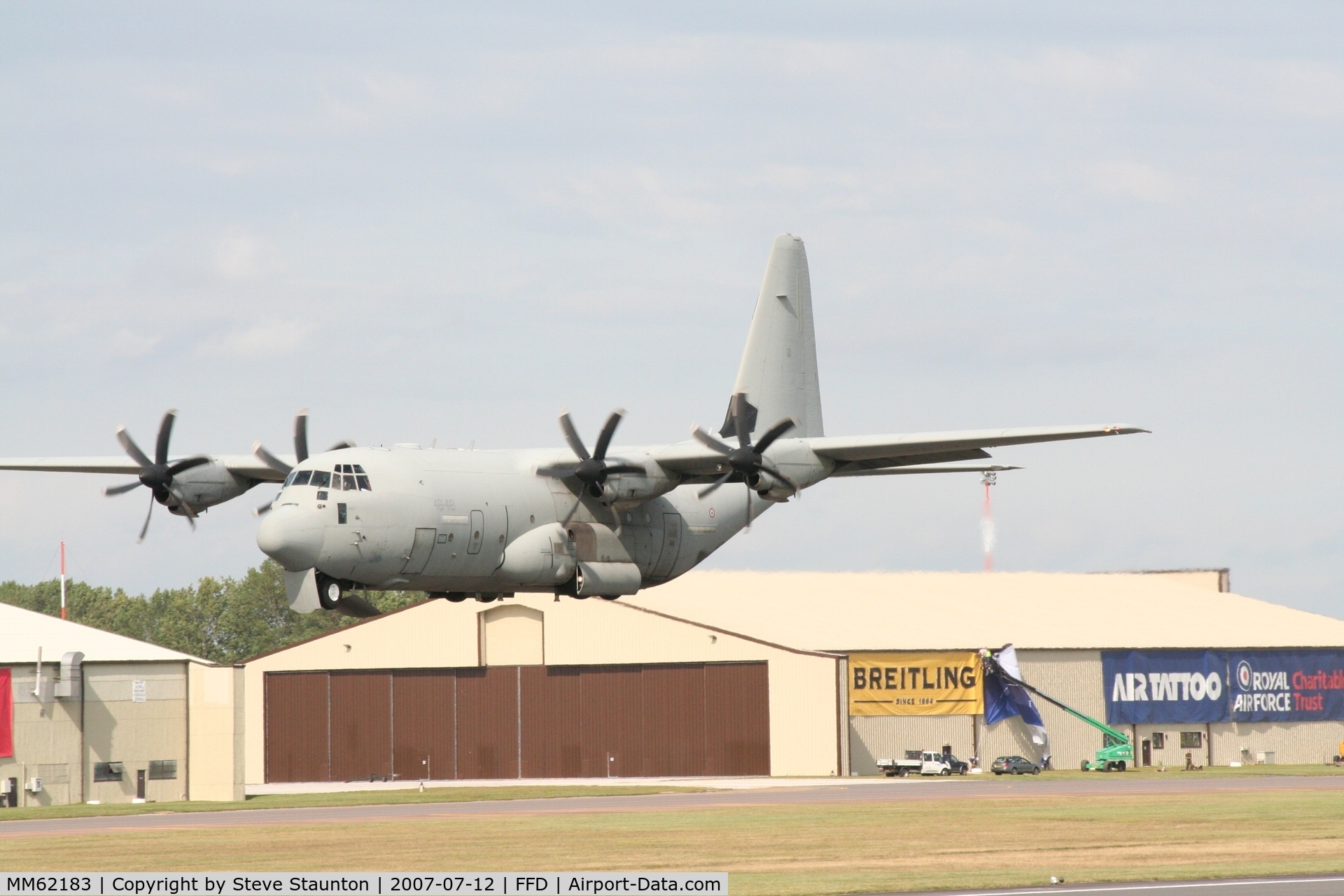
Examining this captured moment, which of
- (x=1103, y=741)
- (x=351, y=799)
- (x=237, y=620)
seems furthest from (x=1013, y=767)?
(x=237, y=620)

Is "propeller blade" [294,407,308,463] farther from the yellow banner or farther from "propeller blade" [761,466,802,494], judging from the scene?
the yellow banner

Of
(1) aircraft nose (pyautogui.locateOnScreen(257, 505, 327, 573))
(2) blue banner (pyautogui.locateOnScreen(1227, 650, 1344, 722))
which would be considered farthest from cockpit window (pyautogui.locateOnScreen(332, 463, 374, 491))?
(2) blue banner (pyautogui.locateOnScreen(1227, 650, 1344, 722))

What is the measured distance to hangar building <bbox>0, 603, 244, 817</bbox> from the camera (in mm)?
71938

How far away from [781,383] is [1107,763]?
45.3m

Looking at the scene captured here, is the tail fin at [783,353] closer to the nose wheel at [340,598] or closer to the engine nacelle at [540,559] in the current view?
the engine nacelle at [540,559]

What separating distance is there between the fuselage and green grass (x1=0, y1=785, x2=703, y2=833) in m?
22.8

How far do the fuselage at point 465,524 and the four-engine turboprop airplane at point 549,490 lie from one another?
0.13ft

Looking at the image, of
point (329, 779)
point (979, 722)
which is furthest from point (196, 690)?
point (979, 722)

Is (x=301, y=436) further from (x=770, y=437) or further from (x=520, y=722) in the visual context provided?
(x=520, y=722)

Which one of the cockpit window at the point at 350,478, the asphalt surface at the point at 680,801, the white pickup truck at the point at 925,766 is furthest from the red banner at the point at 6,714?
the white pickup truck at the point at 925,766

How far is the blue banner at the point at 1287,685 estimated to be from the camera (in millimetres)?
101625

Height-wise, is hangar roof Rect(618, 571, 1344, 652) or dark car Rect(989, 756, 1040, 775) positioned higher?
hangar roof Rect(618, 571, 1344, 652)

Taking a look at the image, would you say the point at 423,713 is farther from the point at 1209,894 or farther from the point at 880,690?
the point at 1209,894

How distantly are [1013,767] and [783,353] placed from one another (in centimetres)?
3897
